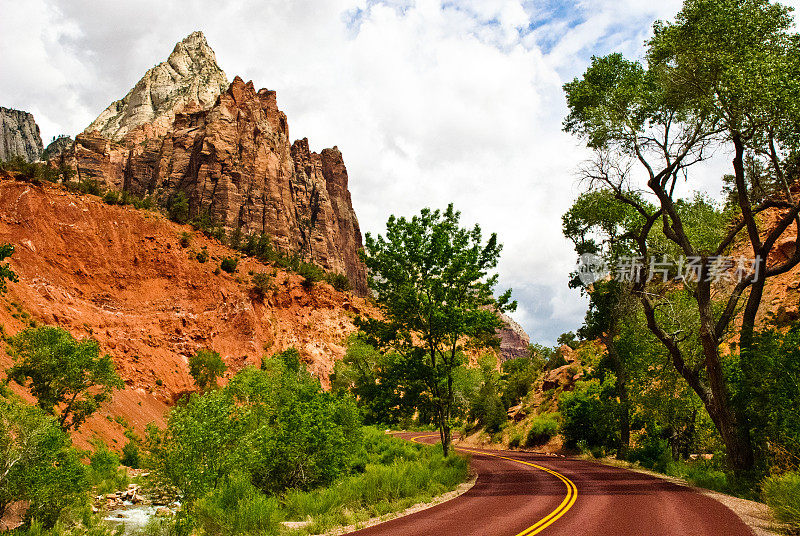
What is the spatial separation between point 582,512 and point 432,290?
11.2m

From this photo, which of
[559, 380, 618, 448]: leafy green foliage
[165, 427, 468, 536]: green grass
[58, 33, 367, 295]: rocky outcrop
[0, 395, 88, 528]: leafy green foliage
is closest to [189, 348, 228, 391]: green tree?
[0, 395, 88, 528]: leafy green foliage

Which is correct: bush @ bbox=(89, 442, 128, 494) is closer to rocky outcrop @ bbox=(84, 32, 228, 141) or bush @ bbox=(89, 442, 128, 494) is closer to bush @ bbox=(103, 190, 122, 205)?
bush @ bbox=(103, 190, 122, 205)

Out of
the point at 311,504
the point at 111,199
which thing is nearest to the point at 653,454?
the point at 311,504

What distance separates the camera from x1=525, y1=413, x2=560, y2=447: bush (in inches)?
1426

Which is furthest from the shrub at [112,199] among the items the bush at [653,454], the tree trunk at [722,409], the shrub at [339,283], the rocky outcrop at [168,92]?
the rocky outcrop at [168,92]

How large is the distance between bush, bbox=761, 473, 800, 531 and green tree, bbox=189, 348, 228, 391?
2073 inches

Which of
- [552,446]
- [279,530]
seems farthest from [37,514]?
[552,446]

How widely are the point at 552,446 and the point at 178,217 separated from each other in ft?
206

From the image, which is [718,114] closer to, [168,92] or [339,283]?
[339,283]

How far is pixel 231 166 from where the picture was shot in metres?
111

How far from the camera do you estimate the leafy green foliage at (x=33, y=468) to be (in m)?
16.5

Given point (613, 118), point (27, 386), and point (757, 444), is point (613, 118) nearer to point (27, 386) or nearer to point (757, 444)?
point (757, 444)

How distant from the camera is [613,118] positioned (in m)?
17.5

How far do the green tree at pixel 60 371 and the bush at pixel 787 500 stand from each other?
118 ft
